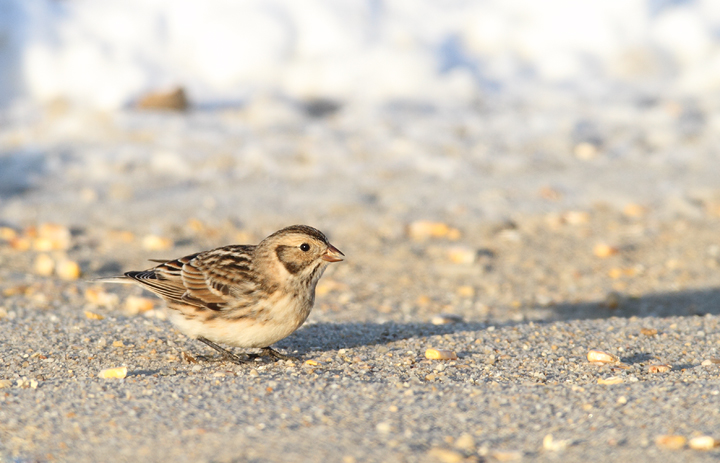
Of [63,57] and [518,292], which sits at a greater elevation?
[63,57]

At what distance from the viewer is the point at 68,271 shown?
7207 millimetres

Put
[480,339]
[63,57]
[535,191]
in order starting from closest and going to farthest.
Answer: [480,339] → [535,191] → [63,57]

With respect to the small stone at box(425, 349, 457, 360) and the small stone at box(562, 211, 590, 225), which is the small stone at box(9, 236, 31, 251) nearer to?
the small stone at box(425, 349, 457, 360)

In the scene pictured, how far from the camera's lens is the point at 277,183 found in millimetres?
10055

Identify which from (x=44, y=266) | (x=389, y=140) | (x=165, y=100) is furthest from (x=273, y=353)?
(x=165, y=100)

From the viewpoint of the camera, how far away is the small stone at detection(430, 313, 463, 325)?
6.16m

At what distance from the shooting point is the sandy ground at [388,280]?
3736mm

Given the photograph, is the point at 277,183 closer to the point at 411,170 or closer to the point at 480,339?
the point at 411,170

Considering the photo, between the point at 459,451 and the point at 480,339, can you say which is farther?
the point at 480,339

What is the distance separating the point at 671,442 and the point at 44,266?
556 cm

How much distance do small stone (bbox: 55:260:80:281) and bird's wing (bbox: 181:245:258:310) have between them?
89.7 inches

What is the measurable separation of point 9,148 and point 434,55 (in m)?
6.90

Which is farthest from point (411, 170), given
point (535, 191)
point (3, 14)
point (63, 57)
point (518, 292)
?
point (3, 14)

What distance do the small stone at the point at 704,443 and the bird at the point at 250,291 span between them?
7.42 ft
